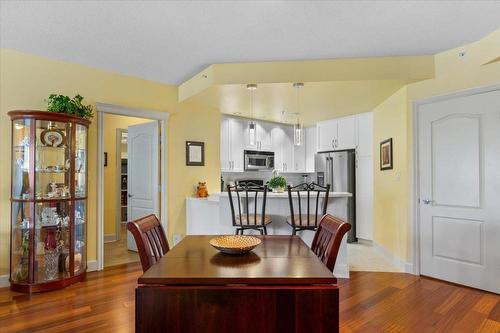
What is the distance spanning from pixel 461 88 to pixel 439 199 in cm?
121

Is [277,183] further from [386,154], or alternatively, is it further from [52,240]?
[52,240]

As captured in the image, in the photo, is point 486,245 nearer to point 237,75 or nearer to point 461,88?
point 461,88

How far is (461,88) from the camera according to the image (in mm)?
3211

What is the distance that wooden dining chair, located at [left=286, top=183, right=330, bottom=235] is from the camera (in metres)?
3.28

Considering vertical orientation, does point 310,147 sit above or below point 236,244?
above

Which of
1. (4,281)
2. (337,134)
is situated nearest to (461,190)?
(337,134)

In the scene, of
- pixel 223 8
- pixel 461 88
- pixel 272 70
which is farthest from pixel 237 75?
pixel 461 88

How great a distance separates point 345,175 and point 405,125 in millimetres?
1714

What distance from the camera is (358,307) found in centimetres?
267

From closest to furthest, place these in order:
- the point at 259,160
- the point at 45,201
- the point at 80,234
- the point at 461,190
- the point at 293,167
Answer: the point at 45,201 → the point at 461,190 → the point at 80,234 → the point at 259,160 → the point at 293,167

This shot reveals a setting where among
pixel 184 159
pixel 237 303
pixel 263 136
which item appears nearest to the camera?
pixel 237 303

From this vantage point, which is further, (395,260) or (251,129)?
(395,260)

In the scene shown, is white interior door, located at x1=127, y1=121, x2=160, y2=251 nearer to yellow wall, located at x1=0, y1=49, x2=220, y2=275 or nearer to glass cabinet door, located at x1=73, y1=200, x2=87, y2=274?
yellow wall, located at x1=0, y1=49, x2=220, y2=275

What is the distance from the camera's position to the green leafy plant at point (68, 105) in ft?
10.5
